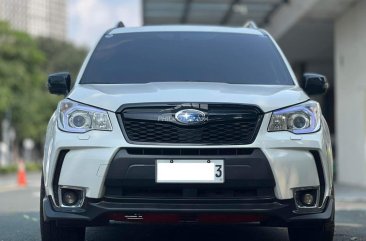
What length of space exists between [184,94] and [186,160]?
527 millimetres

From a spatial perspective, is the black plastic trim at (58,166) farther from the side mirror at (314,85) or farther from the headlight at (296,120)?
the side mirror at (314,85)

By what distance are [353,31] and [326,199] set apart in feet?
39.3

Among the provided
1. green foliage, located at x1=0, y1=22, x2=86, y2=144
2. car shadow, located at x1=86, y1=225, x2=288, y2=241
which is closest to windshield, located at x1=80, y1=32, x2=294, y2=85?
car shadow, located at x1=86, y1=225, x2=288, y2=241

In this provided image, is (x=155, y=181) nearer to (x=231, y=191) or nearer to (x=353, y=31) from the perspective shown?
(x=231, y=191)

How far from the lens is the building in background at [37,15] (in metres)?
151

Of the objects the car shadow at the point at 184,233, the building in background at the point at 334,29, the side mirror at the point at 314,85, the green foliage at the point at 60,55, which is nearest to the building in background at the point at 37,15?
the green foliage at the point at 60,55

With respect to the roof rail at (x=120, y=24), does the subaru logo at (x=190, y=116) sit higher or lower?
lower

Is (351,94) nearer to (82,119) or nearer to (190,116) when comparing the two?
(190,116)

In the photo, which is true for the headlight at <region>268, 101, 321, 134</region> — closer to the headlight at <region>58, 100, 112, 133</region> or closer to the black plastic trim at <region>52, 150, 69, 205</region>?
the headlight at <region>58, 100, 112, 133</region>

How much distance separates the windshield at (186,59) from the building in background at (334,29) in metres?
9.48

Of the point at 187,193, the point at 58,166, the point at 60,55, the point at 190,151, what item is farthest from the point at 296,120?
the point at 60,55

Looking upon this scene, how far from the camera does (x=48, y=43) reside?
244 feet

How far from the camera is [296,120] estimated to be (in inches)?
182

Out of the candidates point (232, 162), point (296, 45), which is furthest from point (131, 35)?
point (296, 45)
